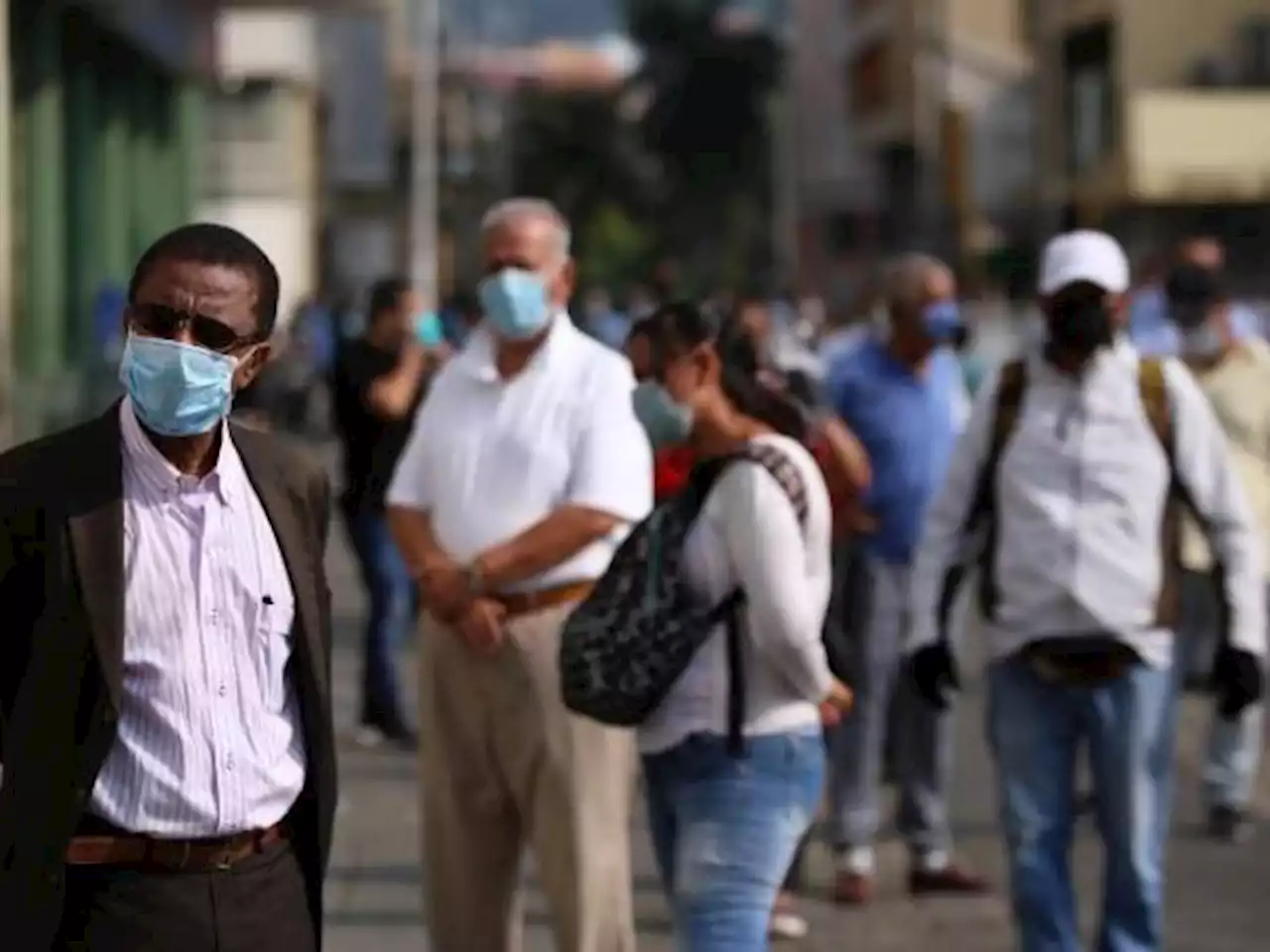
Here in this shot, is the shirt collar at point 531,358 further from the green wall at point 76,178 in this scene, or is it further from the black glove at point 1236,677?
the green wall at point 76,178

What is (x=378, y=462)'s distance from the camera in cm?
1347

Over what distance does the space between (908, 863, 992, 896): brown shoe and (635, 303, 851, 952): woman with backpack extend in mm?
3585

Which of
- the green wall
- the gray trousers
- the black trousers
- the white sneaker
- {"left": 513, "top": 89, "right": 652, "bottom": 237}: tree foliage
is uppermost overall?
{"left": 513, "top": 89, "right": 652, "bottom": 237}: tree foliage

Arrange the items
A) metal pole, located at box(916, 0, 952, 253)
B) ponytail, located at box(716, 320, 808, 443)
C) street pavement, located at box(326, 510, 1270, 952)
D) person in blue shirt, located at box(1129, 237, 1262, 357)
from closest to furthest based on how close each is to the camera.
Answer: ponytail, located at box(716, 320, 808, 443), street pavement, located at box(326, 510, 1270, 952), person in blue shirt, located at box(1129, 237, 1262, 357), metal pole, located at box(916, 0, 952, 253)

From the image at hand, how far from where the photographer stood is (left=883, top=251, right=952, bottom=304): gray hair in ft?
34.0

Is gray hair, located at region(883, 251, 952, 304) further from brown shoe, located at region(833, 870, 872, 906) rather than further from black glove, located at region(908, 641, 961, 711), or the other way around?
black glove, located at region(908, 641, 961, 711)

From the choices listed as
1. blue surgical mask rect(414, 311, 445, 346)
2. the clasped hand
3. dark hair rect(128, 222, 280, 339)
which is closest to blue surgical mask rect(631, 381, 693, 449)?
the clasped hand

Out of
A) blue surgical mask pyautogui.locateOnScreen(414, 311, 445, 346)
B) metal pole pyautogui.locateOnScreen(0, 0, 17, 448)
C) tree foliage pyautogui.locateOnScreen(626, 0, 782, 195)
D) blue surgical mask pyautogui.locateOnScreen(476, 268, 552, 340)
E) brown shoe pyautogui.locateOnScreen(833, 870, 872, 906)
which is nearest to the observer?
blue surgical mask pyautogui.locateOnScreen(476, 268, 552, 340)

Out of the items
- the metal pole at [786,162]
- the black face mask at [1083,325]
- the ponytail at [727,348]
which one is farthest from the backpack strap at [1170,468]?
the metal pole at [786,162]

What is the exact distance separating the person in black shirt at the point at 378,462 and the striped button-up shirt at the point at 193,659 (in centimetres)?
822

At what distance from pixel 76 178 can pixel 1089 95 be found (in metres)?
27.3

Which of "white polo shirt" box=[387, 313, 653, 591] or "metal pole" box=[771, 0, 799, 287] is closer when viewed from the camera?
"white polo shirt" box=[387, 313, 653, 591]

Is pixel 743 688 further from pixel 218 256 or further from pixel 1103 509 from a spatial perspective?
pixel 218 256

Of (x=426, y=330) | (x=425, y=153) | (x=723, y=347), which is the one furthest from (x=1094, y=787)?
(x=425, y=153)
